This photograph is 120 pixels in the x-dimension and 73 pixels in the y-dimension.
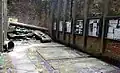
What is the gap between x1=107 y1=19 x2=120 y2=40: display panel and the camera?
18.5ft

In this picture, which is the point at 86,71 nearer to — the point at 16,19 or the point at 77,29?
Answer: the point at 77,29

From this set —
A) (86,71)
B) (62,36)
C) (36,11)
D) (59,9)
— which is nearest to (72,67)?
(86,71)

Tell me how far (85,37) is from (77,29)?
101cm

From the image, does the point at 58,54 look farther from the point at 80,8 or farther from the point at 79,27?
the point at 80,8

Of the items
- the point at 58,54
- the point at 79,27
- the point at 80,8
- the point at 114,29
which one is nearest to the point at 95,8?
the point at 80,8

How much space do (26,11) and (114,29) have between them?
12955 millimetres

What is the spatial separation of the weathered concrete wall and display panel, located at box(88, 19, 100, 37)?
9313mm

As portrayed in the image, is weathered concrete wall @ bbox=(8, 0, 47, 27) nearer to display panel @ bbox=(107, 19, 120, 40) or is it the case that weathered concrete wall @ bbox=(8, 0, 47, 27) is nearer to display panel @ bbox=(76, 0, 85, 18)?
display panel @ bbox=(76, 0, 85, 18)

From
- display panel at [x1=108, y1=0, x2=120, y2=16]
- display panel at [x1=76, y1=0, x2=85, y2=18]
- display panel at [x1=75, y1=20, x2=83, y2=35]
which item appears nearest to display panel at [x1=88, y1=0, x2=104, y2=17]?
display panel at [x1=108, y1=0, x2=120, y2=16]

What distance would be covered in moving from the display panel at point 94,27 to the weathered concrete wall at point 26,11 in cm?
931

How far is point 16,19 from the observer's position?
16.5 m

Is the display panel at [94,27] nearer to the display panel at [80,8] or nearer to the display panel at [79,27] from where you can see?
the display panel at [79,27]

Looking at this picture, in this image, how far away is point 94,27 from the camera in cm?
699

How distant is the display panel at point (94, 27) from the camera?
6758mm
